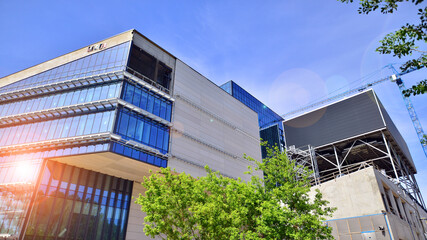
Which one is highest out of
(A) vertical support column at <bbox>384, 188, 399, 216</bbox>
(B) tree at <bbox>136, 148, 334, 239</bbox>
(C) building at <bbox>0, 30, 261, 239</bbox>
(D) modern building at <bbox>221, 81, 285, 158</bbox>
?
(D) modern building at <bbox>221, 81, 285, 158</bbox>

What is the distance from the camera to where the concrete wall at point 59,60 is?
39094mm

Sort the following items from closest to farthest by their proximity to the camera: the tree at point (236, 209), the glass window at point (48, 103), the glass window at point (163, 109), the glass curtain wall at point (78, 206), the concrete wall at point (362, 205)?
the tree at point (236, 209)
the concrete wall at point (362, 205)
the glass curtain wall at point (78, 206)
the glass window at point (48, 103)
the glass window at point (163, 109)

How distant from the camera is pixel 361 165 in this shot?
122 ft

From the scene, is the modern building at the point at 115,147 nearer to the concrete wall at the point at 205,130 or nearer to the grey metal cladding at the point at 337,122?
the concrete wall at the point at 205,130

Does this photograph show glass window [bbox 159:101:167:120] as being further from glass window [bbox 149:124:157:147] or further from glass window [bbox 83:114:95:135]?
glass window [bbox 83:114:95:135]

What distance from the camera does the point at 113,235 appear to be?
112 feet

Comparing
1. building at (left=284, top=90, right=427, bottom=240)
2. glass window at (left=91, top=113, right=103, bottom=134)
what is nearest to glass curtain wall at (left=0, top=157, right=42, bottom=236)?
glass window at (left=91, top=113, right=103, bottom=134)

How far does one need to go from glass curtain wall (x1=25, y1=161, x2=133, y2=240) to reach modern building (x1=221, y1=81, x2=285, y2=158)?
54.4m

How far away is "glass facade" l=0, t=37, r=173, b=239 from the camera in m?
30.5

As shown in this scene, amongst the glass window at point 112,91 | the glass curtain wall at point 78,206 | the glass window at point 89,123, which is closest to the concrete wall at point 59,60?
the glass window at point 112,91

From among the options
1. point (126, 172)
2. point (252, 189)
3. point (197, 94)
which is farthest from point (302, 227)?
point (197, 94)

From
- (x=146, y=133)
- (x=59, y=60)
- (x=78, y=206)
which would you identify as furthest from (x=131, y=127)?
(x=59, y=60)

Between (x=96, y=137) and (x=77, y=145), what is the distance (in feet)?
9.85

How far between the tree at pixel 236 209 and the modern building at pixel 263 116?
198 feet
